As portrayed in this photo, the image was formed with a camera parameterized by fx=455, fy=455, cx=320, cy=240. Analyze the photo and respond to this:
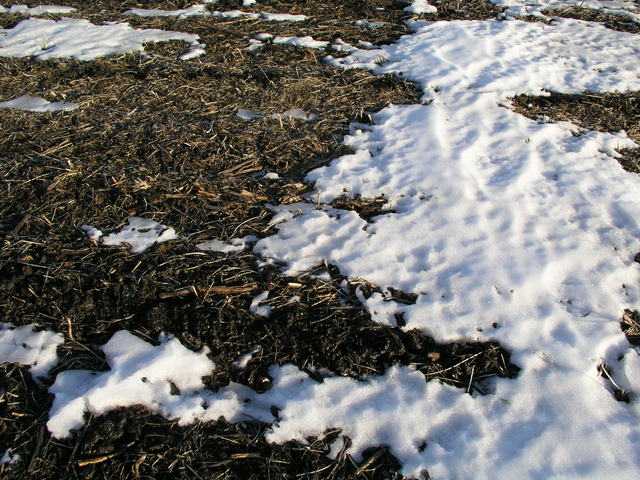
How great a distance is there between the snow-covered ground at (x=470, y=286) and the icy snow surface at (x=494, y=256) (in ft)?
0.03

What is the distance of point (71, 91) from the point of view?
482 centimetres

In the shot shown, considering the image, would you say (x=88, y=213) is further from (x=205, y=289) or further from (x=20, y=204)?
(x=205, y=289)

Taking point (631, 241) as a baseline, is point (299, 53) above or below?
above

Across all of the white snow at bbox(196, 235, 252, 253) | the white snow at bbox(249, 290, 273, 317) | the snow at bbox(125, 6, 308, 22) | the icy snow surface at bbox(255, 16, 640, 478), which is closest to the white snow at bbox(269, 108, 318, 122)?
the icy snow surface at bbox(255, 16, 640, 478)

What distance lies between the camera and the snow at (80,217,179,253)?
10.5 ft

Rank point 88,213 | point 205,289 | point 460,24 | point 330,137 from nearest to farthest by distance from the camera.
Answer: point 205,289 → point 88,213 → point 330,137 → point 460,24

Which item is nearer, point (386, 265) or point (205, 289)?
point (205, 289)

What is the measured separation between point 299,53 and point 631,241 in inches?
160

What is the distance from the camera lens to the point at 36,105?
4.64 meters

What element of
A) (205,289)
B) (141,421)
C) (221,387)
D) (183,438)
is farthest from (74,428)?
(205,289)

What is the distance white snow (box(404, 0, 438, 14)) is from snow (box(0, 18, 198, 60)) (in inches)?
121

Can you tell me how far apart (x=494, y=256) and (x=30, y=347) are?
2961 millimetres

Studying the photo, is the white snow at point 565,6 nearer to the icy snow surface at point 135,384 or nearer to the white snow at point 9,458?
the icy snow surface at point 135,384

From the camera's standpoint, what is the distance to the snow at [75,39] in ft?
18.2
